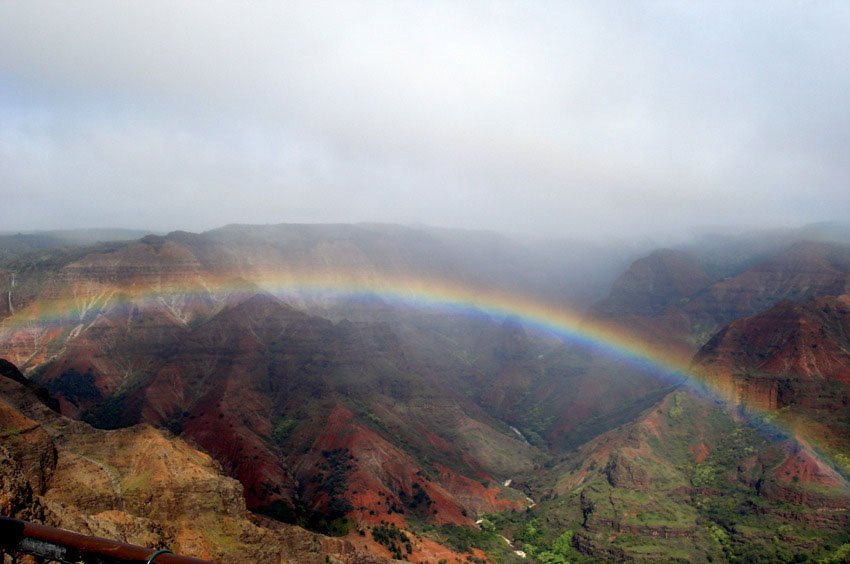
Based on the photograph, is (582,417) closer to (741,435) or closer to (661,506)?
(741,435)

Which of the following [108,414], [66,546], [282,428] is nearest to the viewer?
[66,546]

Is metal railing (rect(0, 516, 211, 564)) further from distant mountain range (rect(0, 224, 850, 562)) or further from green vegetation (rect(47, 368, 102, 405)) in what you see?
green vegetation (rect(47, 368, 102, 405))

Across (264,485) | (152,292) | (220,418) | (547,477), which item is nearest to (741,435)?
(547,477)

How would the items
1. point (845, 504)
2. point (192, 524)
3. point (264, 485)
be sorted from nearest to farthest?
point (192, 524) → point (845, 504) → point (264, 485)

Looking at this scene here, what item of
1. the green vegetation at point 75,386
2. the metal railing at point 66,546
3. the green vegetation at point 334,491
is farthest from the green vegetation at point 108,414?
the metal railing at point 66,546

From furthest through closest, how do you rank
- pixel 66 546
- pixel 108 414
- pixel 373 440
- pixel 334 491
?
pixel 108 414
pixel 373 440
pixel 334 491
pixel 66 546

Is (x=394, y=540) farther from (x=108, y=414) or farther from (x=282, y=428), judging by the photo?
(x=108, y=414)

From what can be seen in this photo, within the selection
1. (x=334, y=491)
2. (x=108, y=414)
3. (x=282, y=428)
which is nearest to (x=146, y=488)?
(x=334, y=491)

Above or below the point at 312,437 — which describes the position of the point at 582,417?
below

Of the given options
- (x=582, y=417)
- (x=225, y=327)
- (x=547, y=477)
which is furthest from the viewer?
(x=582, y=417)
